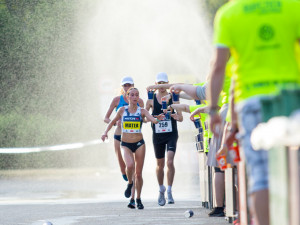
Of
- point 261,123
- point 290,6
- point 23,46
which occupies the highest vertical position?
point 23,46

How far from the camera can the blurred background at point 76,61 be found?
111ft

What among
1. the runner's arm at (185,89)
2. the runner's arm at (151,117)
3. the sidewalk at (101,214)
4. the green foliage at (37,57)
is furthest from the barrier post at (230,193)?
the green foliage at (37,57)

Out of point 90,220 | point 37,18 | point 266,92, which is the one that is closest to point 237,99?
point 266,92

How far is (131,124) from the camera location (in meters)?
14.8

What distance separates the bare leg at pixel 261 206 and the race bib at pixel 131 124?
8.93m

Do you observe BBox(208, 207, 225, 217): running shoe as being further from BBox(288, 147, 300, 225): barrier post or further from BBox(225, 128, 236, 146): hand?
BBox(288, 147, 300, 225): barrier post

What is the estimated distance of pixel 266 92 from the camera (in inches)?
234

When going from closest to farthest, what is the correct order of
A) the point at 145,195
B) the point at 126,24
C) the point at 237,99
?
the point at 237,99 < the point at 145,195 < the point at 126,24

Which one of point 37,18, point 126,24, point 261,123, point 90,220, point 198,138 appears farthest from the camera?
point 37,18

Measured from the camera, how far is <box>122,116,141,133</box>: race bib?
48.3ft

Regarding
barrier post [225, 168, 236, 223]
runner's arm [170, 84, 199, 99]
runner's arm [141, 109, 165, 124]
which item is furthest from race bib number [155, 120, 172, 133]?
runner's arm [170, 84, 199, 99]

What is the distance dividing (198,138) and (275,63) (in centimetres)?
786

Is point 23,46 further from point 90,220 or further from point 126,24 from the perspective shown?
point 90,220

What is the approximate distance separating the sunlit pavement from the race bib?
1.22 metres
